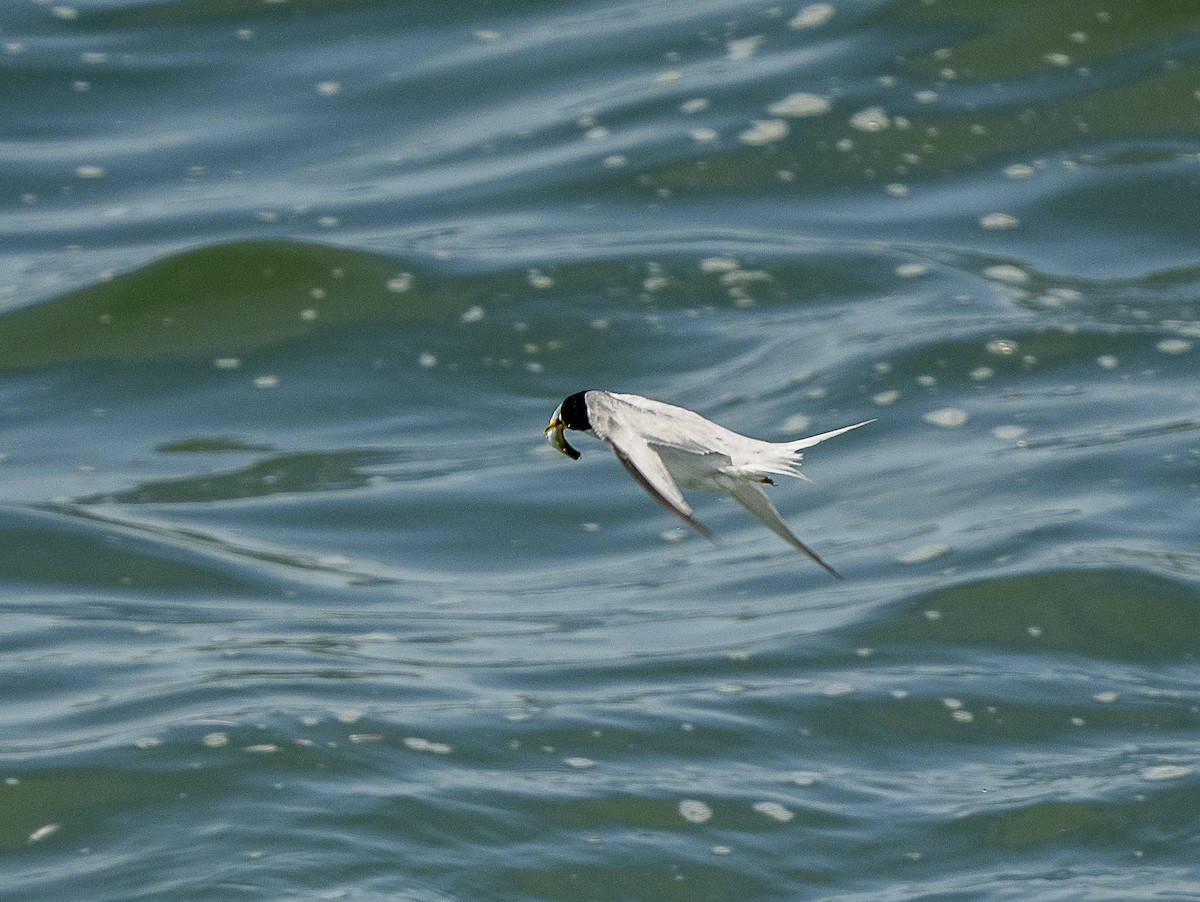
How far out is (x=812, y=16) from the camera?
16625 mm

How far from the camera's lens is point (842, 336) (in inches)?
508

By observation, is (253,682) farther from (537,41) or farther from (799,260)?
(537,41)

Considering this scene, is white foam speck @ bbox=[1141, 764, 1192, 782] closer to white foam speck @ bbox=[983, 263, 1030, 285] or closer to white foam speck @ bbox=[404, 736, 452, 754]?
white foam speck @ bbox=[404, 736, 452, 754]

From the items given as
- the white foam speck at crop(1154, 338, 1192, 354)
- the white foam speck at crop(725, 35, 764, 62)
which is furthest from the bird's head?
the white foam speck at crop(725, 35, 764, 62)


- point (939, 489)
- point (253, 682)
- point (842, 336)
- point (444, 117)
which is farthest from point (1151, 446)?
point (444, 117)

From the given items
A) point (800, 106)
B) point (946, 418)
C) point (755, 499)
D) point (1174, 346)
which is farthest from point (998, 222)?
point (755, 499)

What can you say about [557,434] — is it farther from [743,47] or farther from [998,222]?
[743,47]

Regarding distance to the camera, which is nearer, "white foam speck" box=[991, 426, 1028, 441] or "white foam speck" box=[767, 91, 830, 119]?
"white foam speck" box=[991, 426, 1028, 441]

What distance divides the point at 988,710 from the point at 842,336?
406 cm

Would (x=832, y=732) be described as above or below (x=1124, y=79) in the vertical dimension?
below

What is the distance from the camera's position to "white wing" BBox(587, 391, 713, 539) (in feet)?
15.3

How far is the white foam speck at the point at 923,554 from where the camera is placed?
1055 centimetres

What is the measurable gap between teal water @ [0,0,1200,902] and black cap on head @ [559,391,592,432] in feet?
9.75

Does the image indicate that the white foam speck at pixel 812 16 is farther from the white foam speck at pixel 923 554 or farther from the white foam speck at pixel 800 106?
the white foam speck at pixel 923 554
